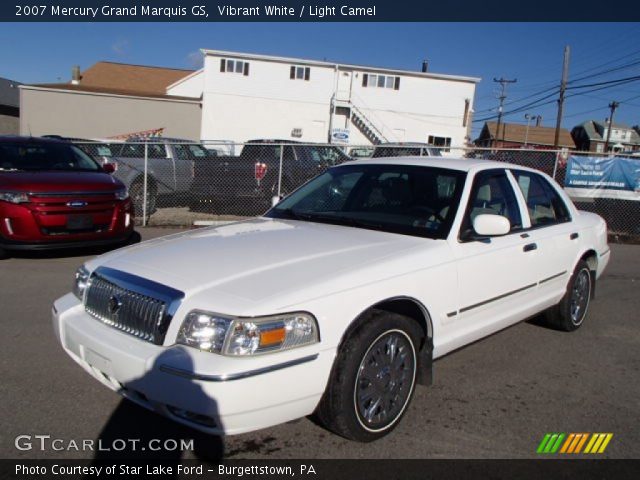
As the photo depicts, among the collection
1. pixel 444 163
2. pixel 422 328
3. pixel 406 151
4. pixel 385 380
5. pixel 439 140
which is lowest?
pixel 385 380

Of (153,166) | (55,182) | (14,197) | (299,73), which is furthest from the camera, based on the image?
(299,73)

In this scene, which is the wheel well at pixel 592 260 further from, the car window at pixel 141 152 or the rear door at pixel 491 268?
the car window at pixel 141 152

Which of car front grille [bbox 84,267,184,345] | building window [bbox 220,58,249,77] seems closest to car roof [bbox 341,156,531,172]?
car front grille [bbox 84,267,184,345]

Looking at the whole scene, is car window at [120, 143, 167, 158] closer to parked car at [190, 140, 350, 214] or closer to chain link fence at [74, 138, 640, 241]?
chain link fence at [74, 138, 640, 241]

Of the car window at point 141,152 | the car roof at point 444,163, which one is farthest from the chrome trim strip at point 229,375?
the car window at point 141,152

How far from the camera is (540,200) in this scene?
4.84m

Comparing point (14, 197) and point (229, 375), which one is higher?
point (14, 197)

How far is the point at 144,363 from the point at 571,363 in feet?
11.6

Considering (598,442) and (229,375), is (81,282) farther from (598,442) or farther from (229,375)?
(598,442)

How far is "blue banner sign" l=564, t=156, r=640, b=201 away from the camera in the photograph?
11844 mm

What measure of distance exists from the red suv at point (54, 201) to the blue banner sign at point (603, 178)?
9.63 meters

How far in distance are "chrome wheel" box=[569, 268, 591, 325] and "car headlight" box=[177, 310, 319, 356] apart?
352 centimetres

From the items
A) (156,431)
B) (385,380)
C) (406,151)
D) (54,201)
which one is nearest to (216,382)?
(156,431)

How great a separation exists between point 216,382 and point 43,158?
6689mm
